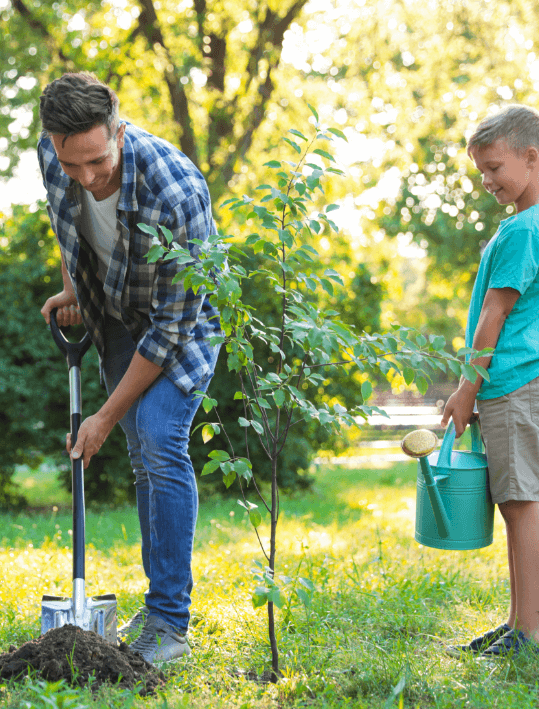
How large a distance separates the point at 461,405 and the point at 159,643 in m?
1.23

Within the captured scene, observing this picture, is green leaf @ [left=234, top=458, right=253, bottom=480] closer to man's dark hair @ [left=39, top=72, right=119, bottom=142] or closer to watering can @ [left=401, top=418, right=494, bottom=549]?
watering can @ [left=401, top=418, right=494, bottom=549]

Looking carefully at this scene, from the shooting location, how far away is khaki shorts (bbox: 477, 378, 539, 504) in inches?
85.9

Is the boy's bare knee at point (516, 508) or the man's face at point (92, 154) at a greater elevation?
the man's face at point (92, 154)

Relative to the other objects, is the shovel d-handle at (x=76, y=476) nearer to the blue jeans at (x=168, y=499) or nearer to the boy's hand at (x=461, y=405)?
the blue jeans at (x=168, y=499)

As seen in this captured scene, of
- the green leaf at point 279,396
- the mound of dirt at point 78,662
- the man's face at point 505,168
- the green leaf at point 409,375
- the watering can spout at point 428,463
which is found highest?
the man's face at point 505,168

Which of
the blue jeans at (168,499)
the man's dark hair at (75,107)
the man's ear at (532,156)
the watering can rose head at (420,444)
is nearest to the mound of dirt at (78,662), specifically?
the blue jeans at (168,499)

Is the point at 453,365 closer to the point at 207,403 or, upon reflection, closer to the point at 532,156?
the point at 207,403

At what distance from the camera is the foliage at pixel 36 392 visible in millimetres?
5848

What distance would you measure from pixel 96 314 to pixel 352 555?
1824 millimetres

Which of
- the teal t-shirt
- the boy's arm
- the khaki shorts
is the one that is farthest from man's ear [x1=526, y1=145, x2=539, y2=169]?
the khaki shorts

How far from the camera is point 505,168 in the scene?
2242 mm

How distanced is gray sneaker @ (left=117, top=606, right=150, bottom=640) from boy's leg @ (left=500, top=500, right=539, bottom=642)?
48.0 inches

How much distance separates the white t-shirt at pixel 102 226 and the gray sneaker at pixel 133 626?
1039mm

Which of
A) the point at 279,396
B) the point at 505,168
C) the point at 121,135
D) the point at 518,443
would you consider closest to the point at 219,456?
the point at 279,396
